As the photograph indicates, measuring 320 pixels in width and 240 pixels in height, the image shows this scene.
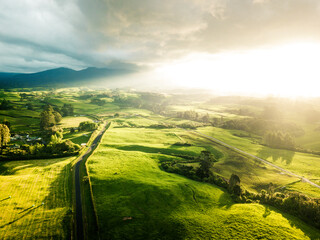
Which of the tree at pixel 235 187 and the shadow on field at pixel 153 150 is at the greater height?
the tree at pixel 235 187

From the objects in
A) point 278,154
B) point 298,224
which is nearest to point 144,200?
point 298,224

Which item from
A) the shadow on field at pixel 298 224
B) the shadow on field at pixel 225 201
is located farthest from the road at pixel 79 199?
the shadow on field at pixel 298 224

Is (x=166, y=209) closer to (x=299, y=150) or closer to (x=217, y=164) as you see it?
(x=217, y=164)

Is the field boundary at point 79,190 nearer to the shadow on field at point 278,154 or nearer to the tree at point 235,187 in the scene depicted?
the tree at point 235,187

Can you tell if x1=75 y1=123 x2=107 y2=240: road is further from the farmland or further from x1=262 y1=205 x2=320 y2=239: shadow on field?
x1=262 y1=205 x2=320 y2=239: shadow on field

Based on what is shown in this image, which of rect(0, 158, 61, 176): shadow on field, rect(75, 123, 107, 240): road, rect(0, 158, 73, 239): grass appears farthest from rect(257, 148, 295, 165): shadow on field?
rect(0, 158, 61, 176): shadow on field

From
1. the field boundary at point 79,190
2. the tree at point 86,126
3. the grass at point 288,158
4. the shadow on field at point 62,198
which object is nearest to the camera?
the shadow on field at point 62,198

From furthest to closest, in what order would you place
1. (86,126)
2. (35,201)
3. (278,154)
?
(86,126) < (278,154) < (35,201)

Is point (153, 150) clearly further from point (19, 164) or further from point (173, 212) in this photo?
point (19, 164)
